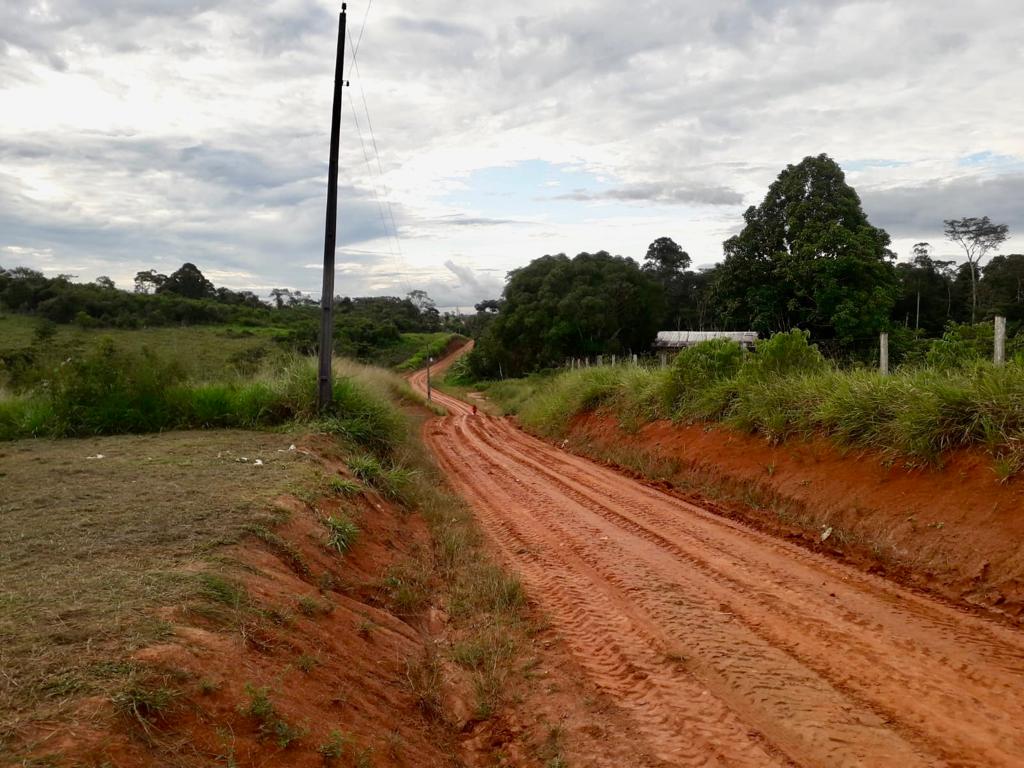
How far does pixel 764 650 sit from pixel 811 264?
1086 inches

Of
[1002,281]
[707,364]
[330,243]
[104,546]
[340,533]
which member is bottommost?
[340,533]

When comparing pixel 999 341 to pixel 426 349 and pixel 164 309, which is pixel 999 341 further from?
pixel 426 349

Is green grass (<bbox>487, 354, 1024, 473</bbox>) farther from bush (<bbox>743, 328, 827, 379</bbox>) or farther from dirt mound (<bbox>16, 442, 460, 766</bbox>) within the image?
dirt mound (<bbox>16, 442, 460, 766</bbox>)

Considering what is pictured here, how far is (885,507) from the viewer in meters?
7.39

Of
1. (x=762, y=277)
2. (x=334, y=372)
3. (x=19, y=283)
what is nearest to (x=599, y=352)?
(x=762, y=277)

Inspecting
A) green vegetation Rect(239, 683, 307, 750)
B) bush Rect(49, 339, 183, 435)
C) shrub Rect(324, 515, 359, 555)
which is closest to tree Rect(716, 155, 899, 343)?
bush Rect(49, 339, 183, 435)

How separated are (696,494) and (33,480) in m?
8.53

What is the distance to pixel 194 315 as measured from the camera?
44.7 m

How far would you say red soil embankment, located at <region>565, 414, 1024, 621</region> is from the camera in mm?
6031

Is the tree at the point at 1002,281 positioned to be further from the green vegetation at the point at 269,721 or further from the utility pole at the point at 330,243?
the green vegetation at the point at 269,721

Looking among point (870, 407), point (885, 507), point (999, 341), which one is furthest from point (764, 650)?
point (999, 341)

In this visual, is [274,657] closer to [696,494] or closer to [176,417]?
[696,494]

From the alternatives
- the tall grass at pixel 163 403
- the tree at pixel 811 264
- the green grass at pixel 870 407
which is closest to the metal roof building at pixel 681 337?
the tree at pixel 811 264

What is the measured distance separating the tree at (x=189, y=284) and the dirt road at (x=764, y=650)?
190 ft
